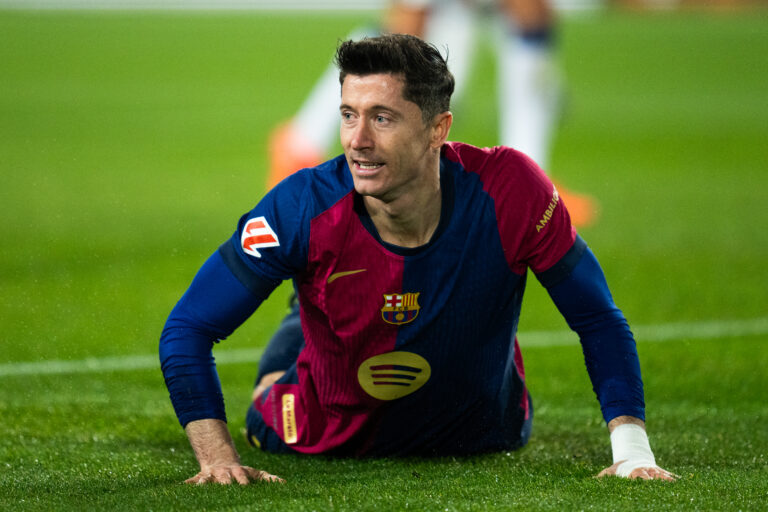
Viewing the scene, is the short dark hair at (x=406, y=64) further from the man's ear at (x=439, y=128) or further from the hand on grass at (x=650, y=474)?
the hand on grass at (x=650, y=474)

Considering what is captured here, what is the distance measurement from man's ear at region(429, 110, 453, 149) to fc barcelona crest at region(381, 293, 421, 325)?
1.51ft

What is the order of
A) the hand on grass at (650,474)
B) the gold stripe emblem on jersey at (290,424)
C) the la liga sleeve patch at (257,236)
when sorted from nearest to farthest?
the hand on grass at (650,474) < the la liga sleeve patch at (257,236) < the gold stripe emblem on jersey at (290,424)

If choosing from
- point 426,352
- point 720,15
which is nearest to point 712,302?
point 426,352

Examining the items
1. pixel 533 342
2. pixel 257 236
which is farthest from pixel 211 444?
pixel 533 342

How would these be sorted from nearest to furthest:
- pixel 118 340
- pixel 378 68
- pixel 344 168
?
1. pixel 378 68
2. pixel 344 168
3. pixel 118 340

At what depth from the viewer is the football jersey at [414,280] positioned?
145 inches

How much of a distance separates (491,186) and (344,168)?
45cm

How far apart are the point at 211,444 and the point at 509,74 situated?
7.95 metres

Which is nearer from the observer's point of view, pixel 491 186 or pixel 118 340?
pixel 491 186

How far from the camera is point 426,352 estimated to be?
3859 millimetres

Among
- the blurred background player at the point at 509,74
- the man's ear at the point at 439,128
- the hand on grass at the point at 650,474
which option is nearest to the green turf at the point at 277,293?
the hand on grass at the point at 650,474

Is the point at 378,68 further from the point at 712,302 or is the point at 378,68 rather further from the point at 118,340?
the point at 712,302

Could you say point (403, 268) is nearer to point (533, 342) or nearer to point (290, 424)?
point (290, 424)

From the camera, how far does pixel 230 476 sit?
356 centimetres
